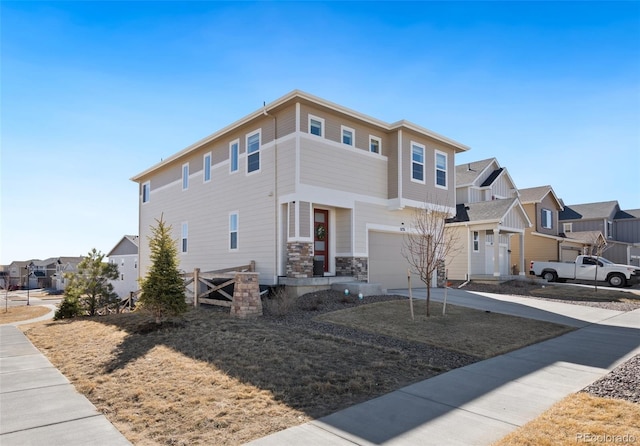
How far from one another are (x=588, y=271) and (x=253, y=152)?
71.9 feet

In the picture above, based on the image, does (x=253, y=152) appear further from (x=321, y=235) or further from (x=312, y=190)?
(x=321, y=235)

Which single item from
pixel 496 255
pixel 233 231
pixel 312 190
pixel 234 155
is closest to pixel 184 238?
pixel 233 231

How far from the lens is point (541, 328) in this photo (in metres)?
10.6

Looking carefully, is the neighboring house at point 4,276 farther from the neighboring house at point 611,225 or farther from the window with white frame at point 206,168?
the neighboring house at point 611,225

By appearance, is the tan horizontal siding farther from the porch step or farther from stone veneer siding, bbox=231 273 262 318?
stone veneer siding, bbox=231 273 262 318

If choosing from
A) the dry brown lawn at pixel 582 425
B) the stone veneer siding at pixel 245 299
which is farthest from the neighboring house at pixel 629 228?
the dry brown lawn at pixel 582 425

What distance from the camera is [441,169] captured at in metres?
19.2

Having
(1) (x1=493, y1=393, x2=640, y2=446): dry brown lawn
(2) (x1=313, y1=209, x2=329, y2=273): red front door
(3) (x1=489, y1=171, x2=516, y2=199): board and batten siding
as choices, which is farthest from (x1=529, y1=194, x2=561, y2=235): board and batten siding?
(1) (x1=493, y1=393, x2=640, y2=446): dry brown lawn

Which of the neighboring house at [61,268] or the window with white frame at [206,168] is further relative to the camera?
the neighboring house at [61,268]

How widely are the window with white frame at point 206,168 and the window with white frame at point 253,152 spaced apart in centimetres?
347

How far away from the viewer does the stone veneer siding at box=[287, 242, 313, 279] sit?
14.1m

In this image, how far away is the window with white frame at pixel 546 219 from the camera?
33625mm

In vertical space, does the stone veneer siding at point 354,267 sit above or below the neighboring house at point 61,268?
above

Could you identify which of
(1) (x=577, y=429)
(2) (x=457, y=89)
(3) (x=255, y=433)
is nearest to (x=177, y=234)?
(2) (x=457, y=89)
